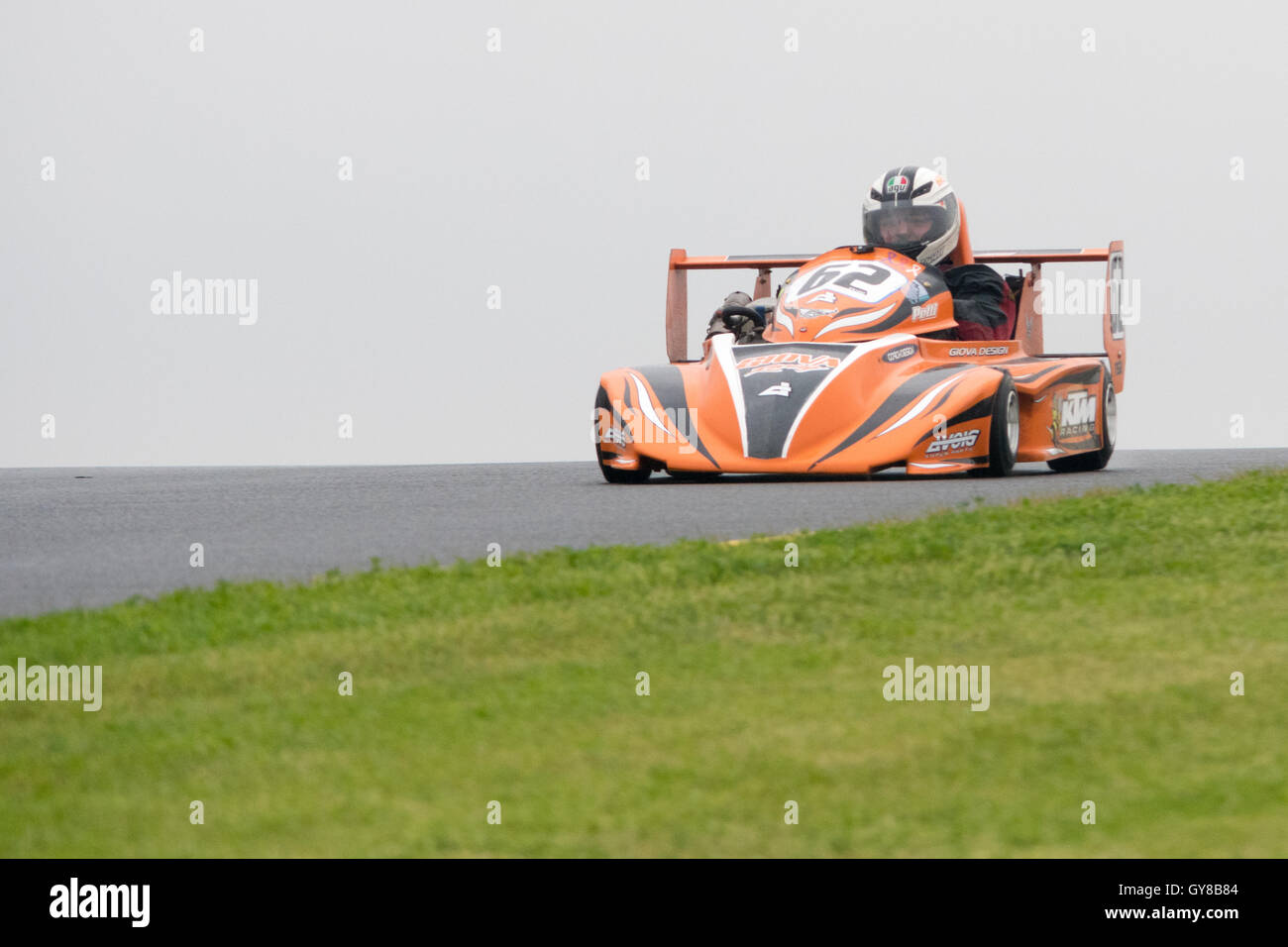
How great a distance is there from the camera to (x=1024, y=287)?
53.9 feet

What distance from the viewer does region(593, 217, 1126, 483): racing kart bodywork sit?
12992 mm

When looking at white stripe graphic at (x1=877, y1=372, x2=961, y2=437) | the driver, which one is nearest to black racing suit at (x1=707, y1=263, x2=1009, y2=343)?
the driver

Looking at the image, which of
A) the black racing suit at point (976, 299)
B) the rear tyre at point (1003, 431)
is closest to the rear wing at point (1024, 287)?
the black racing suit at point (976, 299)

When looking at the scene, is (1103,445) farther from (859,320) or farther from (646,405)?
(646,405)

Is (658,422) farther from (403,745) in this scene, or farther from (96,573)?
(403,745)

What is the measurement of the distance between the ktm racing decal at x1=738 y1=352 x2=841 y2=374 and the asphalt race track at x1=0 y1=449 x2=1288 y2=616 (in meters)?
0.78

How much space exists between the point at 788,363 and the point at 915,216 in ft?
12.2

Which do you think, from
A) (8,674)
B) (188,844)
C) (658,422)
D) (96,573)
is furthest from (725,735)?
(658,422)

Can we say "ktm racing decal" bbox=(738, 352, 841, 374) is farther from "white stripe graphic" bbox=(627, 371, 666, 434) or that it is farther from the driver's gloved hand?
the driver's gloved hand

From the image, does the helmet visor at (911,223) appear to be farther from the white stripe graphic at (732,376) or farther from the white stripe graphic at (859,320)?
the white stripe graphic at (732,376)

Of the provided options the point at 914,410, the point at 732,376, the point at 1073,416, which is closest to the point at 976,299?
the point at 1073,416

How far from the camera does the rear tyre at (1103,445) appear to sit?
50.2ft
